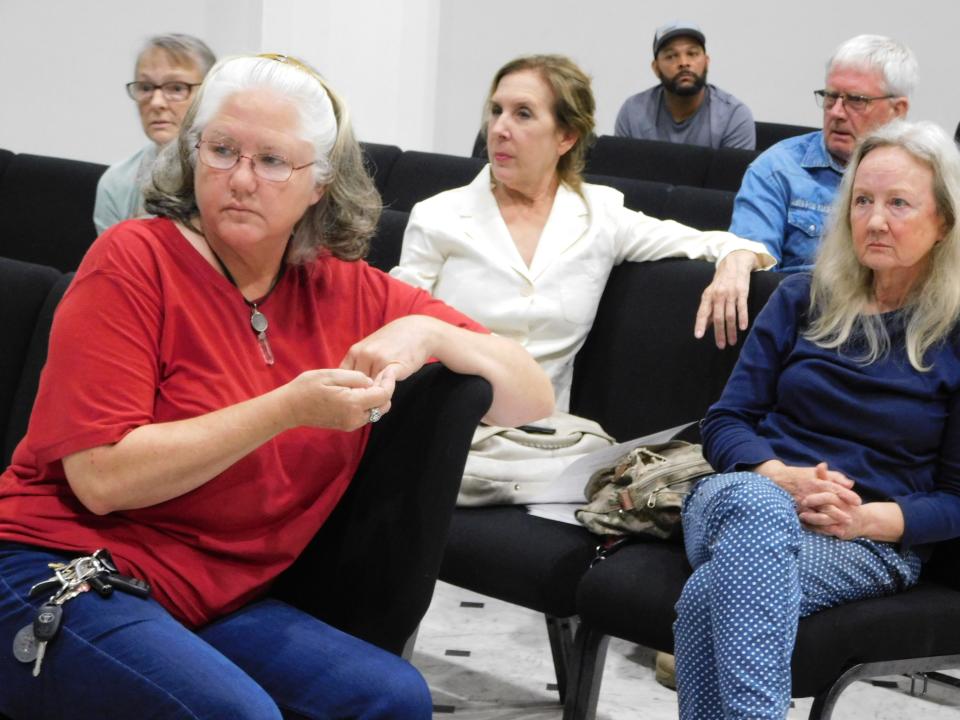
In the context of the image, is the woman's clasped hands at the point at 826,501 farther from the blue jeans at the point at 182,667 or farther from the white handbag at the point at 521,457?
the blue jeans at the point at 182,667

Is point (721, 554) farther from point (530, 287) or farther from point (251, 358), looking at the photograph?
point (530, 287)

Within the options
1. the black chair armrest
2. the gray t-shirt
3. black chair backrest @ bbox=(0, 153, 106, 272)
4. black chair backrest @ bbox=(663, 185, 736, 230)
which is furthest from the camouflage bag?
the gray t-shirt

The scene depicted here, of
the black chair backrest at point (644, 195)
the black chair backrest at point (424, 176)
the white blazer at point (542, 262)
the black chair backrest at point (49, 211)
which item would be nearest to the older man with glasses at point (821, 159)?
the white blazer at point (542, 262)

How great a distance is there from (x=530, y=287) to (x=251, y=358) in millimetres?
1164

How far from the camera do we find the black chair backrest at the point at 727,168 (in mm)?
4398

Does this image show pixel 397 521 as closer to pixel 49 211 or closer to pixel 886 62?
pixel 886 62

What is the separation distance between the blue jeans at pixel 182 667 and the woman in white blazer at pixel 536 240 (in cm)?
120

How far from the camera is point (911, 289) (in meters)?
2.19

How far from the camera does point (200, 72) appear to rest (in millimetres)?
3328

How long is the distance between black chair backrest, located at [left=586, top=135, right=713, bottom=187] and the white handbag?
7.38 feet

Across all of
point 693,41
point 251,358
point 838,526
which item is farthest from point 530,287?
point 693,41

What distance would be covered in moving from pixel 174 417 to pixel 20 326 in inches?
22.2

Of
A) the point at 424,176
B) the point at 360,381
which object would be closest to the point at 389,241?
the point at 424,176

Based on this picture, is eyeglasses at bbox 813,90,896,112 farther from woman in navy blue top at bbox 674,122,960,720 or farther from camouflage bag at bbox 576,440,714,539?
camouflage bag at bbox 576,440,714,539
